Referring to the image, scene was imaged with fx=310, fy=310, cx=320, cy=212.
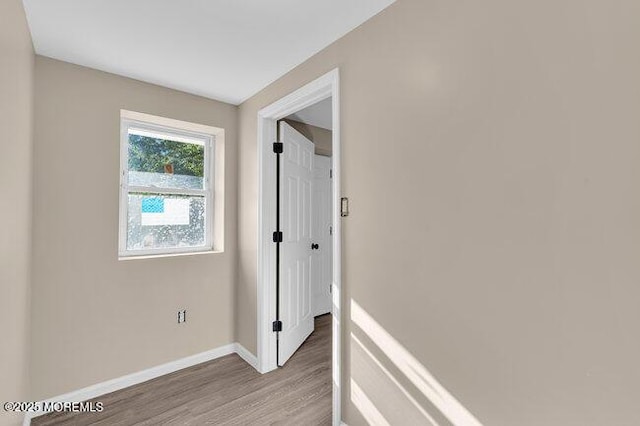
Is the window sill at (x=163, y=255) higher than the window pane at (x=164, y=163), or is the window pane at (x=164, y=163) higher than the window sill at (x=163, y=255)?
the window pane at (x=164, y=163)

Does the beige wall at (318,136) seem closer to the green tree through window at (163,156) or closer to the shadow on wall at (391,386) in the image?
the green tree through window at (163,156)

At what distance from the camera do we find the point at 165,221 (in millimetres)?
2695

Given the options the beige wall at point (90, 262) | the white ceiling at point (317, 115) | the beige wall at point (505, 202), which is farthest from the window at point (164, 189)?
the beige wall at point (505, 202)

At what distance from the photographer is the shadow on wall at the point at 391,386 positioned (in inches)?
52.4

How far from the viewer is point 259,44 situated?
1.94 metres

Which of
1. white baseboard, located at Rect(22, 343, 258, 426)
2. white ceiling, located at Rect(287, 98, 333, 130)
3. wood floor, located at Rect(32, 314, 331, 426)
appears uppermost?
white ceiling, located at Rect(287, 98, 333, 130)

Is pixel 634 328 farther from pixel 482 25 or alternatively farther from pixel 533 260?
pixel 482 25

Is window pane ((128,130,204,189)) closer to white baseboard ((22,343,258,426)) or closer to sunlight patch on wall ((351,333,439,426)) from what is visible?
white baseboard ((22,343,258,426))

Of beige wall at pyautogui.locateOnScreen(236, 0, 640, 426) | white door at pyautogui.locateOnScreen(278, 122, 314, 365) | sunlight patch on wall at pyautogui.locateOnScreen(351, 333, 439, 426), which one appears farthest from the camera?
white door at pyautogui.locateOnScreen(278, 122, 314, 365)

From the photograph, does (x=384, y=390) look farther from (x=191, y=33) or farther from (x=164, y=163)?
(x=164, y=163)

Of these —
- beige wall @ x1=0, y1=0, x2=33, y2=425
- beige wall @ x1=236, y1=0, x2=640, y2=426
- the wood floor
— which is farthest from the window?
beige wall @ x1=236, y1=0, x2=640, y2=426

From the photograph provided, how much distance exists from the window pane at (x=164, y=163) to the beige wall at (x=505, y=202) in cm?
177

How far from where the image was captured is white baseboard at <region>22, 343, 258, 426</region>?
2.13 m

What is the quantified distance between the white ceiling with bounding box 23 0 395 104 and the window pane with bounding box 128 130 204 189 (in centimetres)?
55
